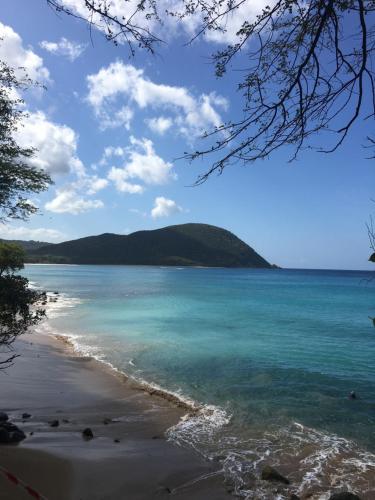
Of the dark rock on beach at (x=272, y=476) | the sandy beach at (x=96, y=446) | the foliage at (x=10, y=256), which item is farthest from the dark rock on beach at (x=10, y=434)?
the foliage at (x=10, y=256)

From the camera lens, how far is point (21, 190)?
11.1 meters

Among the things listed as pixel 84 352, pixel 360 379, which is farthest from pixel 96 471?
pixel 84 352

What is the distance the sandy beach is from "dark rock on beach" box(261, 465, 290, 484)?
36.9 inches

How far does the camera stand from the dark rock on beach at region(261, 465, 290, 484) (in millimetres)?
8305

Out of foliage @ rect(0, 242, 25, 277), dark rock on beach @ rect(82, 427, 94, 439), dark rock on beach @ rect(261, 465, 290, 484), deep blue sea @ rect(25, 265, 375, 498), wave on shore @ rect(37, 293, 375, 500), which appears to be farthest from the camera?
foliage @ rect(0, 242, 25, 277)

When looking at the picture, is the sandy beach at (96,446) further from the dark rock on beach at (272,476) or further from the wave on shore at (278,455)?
the dark rock on beach at (272,476)

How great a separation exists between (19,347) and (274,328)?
1916 centimetres

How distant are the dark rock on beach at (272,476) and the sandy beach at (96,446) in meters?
0.94

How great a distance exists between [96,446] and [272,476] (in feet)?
13.4

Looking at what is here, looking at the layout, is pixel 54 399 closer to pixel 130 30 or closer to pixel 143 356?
pixel 143 356

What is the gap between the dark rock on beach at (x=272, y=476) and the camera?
27.2 ft

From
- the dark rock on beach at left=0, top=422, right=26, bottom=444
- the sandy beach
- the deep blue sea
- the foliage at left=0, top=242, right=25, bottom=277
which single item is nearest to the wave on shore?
the deep blue sea

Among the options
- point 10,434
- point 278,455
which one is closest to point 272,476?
point 278,455

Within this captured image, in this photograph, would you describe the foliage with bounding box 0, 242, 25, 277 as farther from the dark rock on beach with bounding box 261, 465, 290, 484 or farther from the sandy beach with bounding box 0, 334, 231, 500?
the dark rock on beach with bounding box 261, 465, 290, 484
